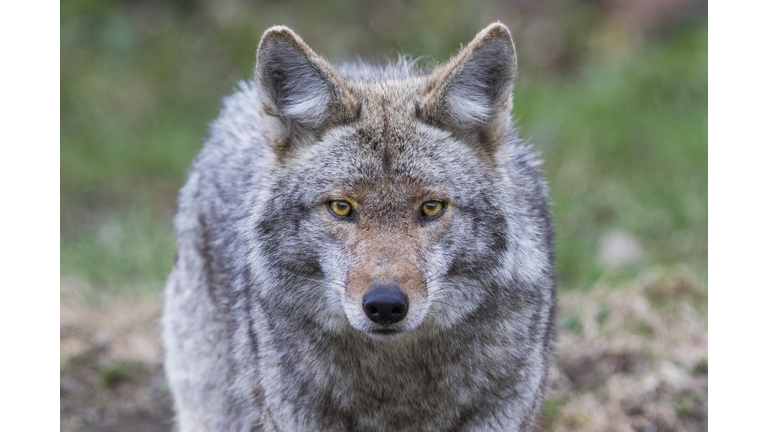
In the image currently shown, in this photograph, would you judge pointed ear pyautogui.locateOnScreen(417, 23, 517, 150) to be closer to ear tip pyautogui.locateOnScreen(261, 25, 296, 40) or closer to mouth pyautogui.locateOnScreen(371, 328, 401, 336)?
ear tip pyautogui.locateOnScreen(261, 25, 296, 40)

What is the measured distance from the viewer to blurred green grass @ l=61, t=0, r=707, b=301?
308 inches

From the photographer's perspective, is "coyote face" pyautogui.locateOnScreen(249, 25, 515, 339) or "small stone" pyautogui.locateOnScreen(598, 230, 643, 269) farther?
"small stone" pyautogui.locateOnScreen(598, 230, 643, 269)

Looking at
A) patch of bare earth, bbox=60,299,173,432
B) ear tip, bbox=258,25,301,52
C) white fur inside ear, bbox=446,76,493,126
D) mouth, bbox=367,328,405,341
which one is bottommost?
patch of bare earth, bbox=60,299,173,432

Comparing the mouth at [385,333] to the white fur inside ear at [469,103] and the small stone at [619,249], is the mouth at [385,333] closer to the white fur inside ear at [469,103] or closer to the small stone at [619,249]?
the white fur inside ear at [469,103]

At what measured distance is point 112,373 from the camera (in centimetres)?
579

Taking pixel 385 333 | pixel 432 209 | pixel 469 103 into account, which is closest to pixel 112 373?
pixel 385 333

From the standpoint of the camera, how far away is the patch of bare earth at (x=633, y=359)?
5.08 metres

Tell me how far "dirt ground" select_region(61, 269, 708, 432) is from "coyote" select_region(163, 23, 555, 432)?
134 cm

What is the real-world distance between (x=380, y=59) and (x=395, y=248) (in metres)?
6.28

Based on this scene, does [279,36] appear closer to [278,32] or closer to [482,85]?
[278,32]

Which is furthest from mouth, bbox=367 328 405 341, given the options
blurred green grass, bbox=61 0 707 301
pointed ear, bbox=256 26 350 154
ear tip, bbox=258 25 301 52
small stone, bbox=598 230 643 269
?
small stone, bbox=598 230 643 269

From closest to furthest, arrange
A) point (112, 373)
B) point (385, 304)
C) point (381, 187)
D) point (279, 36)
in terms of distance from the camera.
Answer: point (385, 304) < point (381, 187) < point (279, 36) < point (112, 373)
